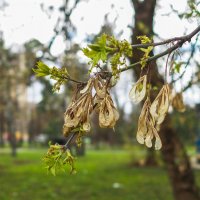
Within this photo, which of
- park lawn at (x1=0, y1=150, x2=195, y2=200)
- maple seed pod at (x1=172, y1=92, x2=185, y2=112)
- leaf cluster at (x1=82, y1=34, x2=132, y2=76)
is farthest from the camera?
park lawn at (x1=0, y1=150, x2=195, y2=200)

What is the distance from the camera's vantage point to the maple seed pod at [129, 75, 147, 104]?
1460 mm

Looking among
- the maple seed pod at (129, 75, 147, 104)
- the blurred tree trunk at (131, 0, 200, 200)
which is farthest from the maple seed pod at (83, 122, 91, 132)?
the blurred tree trunk at (131, 0, 200, 200)

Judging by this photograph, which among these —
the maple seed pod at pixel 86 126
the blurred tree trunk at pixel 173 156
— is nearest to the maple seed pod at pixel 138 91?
the maple seed pod at pixel 86 126

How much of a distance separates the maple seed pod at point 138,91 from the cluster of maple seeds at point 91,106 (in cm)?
6

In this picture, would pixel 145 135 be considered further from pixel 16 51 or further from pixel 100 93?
pixel 16 51

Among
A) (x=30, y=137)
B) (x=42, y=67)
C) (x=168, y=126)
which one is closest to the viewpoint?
(x=42, y=67)

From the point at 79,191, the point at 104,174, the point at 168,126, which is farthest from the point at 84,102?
the point at 104,174

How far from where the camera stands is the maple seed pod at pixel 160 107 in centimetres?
141

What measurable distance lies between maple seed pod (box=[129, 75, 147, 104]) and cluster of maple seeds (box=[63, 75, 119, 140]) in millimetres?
64

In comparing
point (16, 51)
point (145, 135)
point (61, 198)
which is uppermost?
point (16, 51)

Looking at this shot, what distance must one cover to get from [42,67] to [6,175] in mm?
17575

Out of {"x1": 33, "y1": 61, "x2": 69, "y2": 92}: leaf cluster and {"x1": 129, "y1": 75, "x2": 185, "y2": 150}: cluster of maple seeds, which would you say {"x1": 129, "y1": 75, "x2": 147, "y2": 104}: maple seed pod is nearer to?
{"x1": 129, "y1": 75, "x2": 185, "y2": 150}: cluster of maple seeds

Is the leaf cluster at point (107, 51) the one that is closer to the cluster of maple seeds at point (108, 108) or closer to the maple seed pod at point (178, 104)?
the cluster of maple seeds at point (108, 108)

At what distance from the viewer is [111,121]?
146 cm
